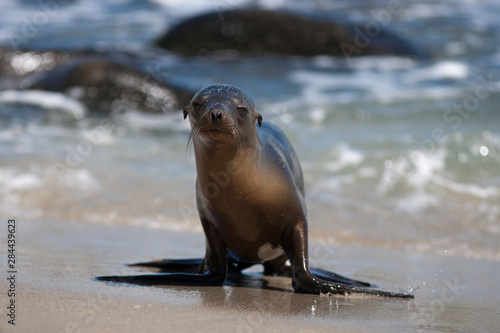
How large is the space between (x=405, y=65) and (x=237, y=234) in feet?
37.1

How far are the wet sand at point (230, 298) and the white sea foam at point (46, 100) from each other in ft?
20.0

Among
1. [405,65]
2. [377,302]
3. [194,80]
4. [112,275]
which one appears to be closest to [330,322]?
[377,302]

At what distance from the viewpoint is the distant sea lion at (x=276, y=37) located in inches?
606

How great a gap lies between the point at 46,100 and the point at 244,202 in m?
8.63

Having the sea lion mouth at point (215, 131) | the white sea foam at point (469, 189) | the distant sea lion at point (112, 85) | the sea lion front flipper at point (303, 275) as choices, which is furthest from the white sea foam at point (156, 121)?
the sea lion mouth at point (215, 131)

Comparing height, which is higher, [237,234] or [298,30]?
[298,30]

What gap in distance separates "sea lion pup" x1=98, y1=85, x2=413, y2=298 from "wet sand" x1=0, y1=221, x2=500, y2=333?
0.37ft

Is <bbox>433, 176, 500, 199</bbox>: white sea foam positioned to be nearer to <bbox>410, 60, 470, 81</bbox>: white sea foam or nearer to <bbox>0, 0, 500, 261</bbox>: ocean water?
<bbox>0, 0, 500, 261</bbox>: ocean water

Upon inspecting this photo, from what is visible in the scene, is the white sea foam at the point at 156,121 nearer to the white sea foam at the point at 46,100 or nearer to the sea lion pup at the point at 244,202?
the white sea foam at the point at 46,100

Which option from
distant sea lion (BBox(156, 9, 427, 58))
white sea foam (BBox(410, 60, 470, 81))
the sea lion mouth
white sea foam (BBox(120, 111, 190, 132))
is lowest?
the sea lion mouth

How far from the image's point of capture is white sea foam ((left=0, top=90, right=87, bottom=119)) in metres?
11.3

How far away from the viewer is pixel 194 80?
13.2 metres

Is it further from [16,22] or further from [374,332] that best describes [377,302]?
[16,22]

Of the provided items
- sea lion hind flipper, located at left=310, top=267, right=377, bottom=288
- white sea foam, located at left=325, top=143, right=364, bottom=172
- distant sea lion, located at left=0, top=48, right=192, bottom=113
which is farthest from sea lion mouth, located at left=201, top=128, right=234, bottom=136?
distant sea lion, located at left=0, top=48, right=192, bottom=113
